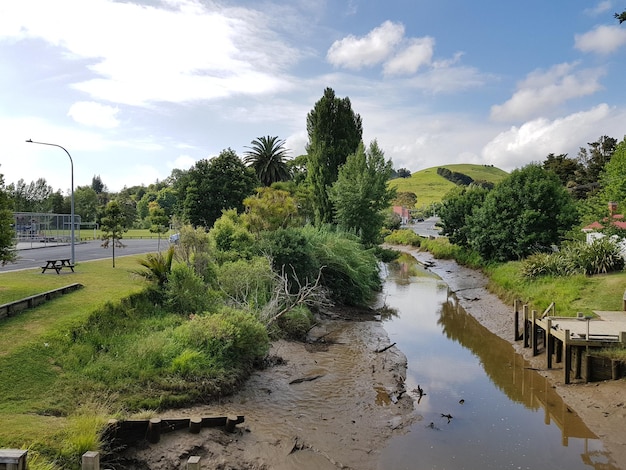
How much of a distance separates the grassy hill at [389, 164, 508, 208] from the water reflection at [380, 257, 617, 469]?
11138 centimetres

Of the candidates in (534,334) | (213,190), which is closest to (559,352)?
(534,334)

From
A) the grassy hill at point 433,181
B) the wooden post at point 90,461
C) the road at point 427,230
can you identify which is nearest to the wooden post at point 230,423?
the wooden post at point 90,461

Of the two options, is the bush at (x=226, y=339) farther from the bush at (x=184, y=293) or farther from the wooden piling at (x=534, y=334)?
the wooden piling at (x=534, y=334)

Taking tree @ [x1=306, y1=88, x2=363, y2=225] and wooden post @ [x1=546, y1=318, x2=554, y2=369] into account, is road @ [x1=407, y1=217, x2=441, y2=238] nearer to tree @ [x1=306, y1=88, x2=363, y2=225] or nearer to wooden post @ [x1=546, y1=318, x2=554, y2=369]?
tree @ [x1=306, y1=88, x2=363, y2=225]

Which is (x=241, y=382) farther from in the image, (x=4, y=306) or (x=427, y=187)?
(x=427, y=187)

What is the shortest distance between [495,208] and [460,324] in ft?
40.4

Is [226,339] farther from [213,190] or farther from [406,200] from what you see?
[406,200]

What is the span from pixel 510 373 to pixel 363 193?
835 inches

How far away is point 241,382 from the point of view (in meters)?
14.2

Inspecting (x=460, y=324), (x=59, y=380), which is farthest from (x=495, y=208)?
(x=59, y=380)

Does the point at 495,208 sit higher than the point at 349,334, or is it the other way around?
the point at 495,208

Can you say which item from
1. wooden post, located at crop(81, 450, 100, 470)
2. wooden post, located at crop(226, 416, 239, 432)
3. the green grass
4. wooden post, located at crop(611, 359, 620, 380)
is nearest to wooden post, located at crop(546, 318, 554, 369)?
wooden post, located at crop(611, 359, 620, 380)

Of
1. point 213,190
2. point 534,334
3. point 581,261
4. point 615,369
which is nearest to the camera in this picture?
point 615,369

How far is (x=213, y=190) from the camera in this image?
46.3 m
